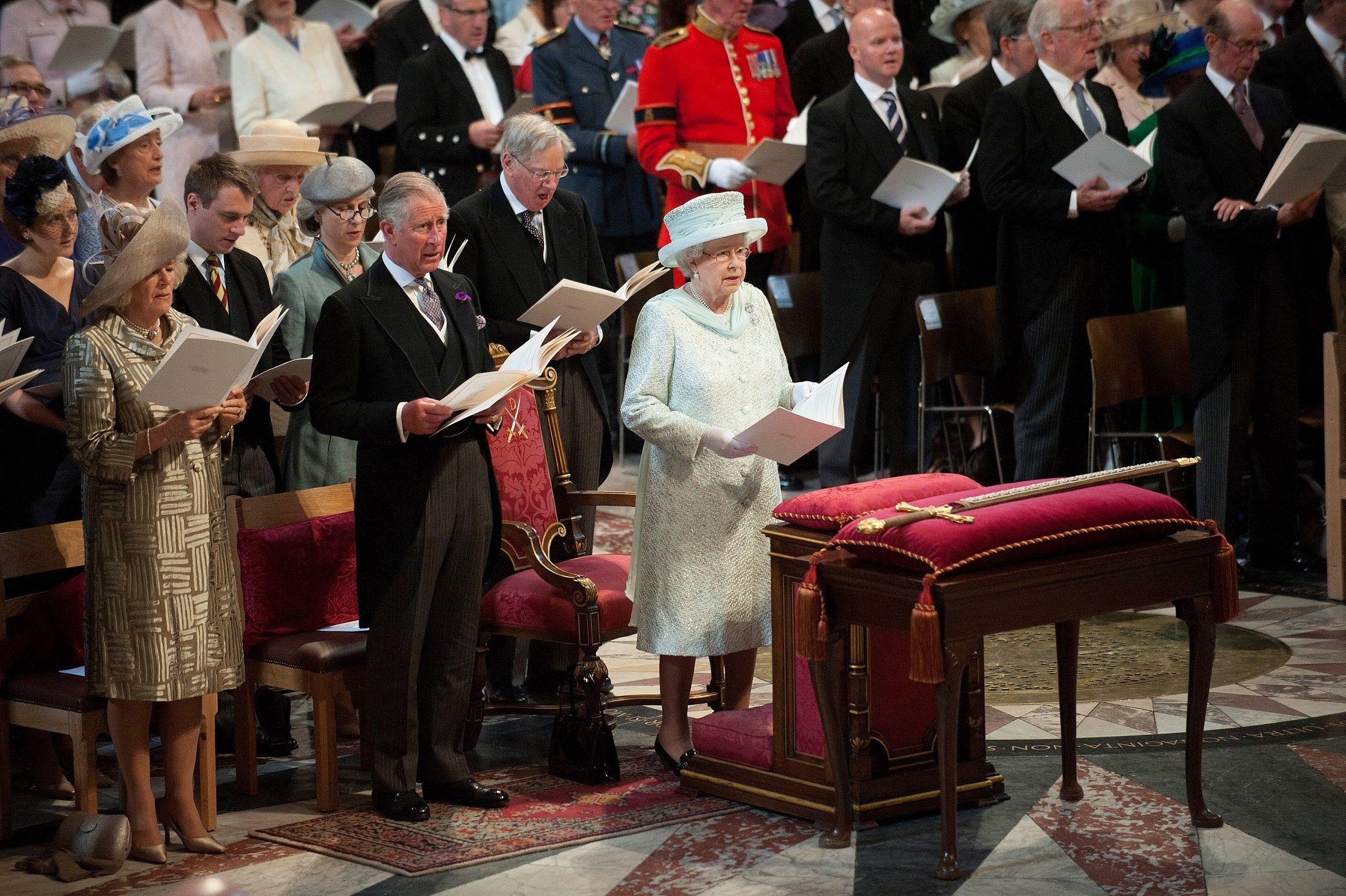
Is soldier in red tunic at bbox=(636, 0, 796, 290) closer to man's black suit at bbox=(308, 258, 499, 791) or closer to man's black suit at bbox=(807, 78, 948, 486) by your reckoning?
man's black suit at bbox=(807, 78, 948, 486)

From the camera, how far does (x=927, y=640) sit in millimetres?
3346

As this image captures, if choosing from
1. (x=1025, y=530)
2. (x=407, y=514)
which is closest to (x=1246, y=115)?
(x=1025, y=530)

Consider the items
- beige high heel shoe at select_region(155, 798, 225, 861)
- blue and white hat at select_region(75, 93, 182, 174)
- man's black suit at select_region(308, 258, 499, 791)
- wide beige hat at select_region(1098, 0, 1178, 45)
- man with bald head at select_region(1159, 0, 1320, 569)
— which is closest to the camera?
beige high heel shoe at select_region(155, 798, 225, 861)

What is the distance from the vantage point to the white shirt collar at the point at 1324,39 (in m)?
7.06

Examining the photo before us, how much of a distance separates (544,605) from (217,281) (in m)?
1.36

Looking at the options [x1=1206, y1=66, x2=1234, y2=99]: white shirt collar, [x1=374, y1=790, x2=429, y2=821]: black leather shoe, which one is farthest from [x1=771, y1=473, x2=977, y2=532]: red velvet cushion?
[x1=1206, y1=66, x2=1234, y2=99]: white shirt collar

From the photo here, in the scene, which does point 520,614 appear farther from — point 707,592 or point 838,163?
point 838,163

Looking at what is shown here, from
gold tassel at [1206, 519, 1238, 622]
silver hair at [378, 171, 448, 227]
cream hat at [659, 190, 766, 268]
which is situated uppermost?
silver hair at [378, 171, 448, 227]

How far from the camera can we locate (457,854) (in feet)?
12.6

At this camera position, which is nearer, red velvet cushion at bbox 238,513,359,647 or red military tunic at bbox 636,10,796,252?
red velvet cushion at bbox 238,513,359,647

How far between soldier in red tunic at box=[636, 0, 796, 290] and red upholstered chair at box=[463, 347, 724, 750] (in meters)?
2.09

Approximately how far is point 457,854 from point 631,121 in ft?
14.3

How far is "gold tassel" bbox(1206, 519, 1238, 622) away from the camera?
379 cm

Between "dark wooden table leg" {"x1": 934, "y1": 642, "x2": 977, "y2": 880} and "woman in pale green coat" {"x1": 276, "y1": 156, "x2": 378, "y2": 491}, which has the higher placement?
"woman in pale green coat" {"x1": 276, "y1": 156, "x2": 378, "y2": 491}
